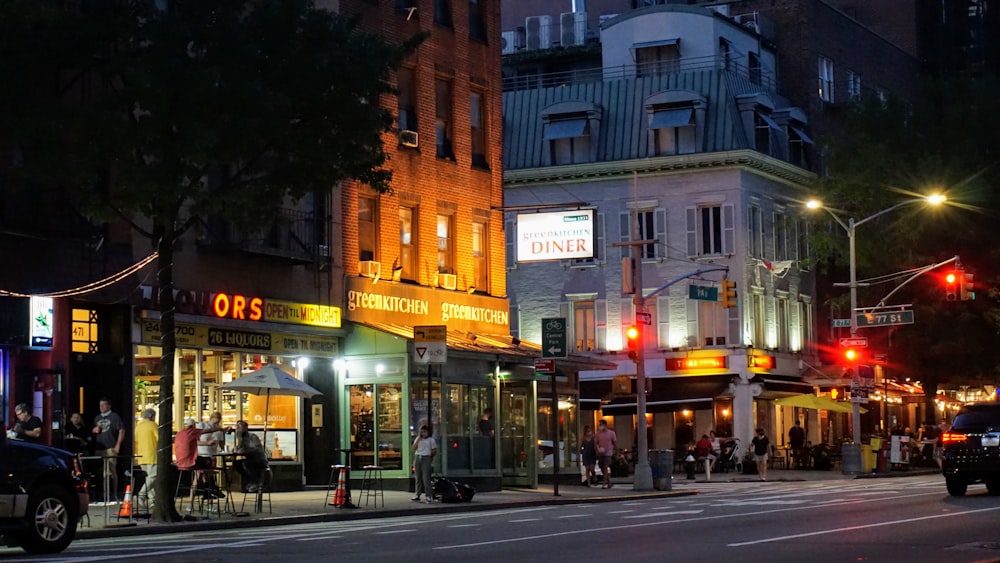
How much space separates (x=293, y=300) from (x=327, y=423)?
125 inches

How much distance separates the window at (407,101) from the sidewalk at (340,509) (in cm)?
940

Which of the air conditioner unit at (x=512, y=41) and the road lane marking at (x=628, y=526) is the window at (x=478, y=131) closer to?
the road lane marking at (x=628, y=526)

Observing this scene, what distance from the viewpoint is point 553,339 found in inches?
1388

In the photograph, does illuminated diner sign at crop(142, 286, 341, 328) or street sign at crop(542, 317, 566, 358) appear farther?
street sign at crop(542, 317, 566, 358)

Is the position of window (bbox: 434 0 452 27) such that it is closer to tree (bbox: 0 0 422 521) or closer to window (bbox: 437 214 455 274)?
window (bbox: 437 214 455 274)

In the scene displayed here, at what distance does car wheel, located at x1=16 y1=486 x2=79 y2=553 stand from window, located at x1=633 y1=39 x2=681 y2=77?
49.0 meters

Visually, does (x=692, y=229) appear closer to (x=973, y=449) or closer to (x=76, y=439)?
(x=973, y=449)

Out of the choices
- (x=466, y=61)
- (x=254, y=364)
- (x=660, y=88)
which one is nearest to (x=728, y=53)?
(x=660, y=88)

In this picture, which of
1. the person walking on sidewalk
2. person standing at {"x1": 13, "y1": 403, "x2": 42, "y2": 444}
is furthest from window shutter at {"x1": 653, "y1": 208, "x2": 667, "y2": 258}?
person standing at {"x1": 13, "y1": 403, "x2": 42, "y2": 444}

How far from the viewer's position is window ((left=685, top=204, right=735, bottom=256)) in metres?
62.7

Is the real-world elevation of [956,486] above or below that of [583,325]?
below

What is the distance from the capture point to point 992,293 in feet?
200

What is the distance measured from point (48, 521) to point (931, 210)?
1821 inches

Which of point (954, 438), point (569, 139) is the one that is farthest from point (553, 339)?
point (569, 139)
